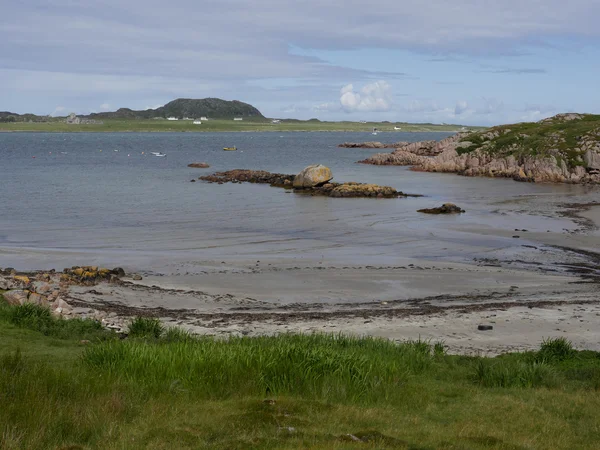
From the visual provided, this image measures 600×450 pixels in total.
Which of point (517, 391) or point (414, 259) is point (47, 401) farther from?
point (414, 259)

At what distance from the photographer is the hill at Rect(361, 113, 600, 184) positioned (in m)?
75.7

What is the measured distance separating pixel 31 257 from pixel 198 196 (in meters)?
28.1

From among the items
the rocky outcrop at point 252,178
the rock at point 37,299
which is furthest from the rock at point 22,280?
the rocky outcrop at point 252,178

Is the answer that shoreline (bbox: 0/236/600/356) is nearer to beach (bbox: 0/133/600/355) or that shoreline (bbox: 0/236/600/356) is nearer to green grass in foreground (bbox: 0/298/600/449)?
beach (bbox: 0/133/600/355)

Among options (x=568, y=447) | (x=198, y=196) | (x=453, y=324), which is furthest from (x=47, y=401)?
(x=198, y=196)

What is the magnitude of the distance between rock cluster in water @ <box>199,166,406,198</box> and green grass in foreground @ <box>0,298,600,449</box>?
47417 mm

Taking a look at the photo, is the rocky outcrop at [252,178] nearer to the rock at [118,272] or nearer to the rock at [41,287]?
the rock at [118,272]

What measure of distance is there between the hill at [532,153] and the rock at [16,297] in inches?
2604

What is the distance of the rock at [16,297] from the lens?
1823 cm

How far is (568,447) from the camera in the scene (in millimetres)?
7879

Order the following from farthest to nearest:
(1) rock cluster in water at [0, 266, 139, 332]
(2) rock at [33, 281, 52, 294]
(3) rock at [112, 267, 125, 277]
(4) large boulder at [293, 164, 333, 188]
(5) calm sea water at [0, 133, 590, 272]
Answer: (4) large boulder at [293, 164, 333, 188], (5) calm sea water at [0, 133, 590, 272], (3) rock at [112, 267, 125, 277], (2) rock at [33, 281, 52, 294], (1) rock cluster in water at [0, 266, 139, 332]

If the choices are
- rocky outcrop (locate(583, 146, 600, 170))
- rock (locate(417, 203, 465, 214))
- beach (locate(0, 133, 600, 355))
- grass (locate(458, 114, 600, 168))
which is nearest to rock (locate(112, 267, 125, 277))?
beach (locate(0, 133, 600, 355))

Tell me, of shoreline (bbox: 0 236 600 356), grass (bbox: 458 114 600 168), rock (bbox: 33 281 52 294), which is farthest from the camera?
grass (bbox: 458 114 600 168)

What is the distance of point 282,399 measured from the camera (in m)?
9.12
